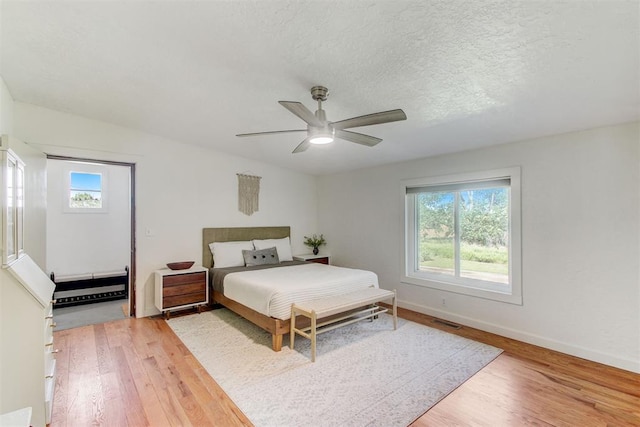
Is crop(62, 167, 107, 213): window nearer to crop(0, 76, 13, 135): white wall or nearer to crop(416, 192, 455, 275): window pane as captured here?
crop(0, 76, 13, 135): white wall

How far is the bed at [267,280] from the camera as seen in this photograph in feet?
10.2

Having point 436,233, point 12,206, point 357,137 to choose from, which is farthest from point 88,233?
point 436,233

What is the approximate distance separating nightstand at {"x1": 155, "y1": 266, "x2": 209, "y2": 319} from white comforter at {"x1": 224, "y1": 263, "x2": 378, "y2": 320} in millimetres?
522

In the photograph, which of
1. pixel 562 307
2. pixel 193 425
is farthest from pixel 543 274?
pixel 193 425

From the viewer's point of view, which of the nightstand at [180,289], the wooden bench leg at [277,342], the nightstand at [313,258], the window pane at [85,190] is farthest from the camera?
the nightstand at [313,258]

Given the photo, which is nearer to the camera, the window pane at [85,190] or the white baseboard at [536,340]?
the white baseboard at [536,340]

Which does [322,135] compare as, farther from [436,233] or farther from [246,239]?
[246,239]

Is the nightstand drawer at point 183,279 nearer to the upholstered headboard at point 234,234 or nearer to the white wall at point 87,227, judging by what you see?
the upholstered headboard at point 234,234

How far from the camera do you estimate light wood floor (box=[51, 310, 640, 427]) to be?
2.07 m

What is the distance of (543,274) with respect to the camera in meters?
3.24

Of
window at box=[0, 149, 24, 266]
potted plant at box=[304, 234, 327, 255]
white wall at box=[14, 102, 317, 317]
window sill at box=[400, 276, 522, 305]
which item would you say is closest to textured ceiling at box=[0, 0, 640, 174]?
white wall at box=[14, 102, 317, 317]

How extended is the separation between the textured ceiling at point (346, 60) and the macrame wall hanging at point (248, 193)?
1.83 meters

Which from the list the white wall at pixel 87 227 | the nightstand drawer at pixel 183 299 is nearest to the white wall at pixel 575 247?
the nightstand drawer at pixel 183 299

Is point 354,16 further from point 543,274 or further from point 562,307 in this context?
point 562,307
